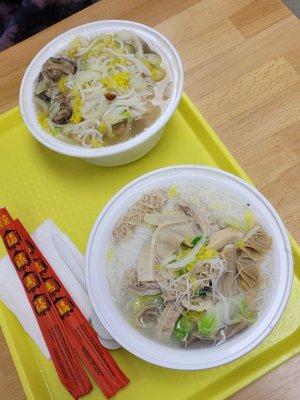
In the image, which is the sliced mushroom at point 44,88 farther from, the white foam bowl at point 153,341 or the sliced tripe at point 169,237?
the sliced tripe at point 169,237

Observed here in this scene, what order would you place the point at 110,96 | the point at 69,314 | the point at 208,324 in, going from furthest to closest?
the point at 110,96, the point at 69,314, the point at 208,324

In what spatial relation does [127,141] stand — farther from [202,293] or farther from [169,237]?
[202,293]

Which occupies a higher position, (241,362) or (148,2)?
(148,2)

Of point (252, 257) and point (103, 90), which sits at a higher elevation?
point (103, 90)

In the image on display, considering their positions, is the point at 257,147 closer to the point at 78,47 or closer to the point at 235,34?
the point at 235,34

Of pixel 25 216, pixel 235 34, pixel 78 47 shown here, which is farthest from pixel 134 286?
pixel 235 34

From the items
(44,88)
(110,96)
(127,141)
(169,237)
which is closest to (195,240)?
(169,237)

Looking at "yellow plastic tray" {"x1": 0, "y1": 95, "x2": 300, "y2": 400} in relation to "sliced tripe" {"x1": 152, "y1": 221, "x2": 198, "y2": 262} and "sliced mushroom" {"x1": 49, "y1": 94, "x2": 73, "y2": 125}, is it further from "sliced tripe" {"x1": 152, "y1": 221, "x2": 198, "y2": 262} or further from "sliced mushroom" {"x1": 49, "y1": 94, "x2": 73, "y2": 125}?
"sliced tripe" {"x1": 152, "y1": 221, "x2": 198, "y2": 262}
